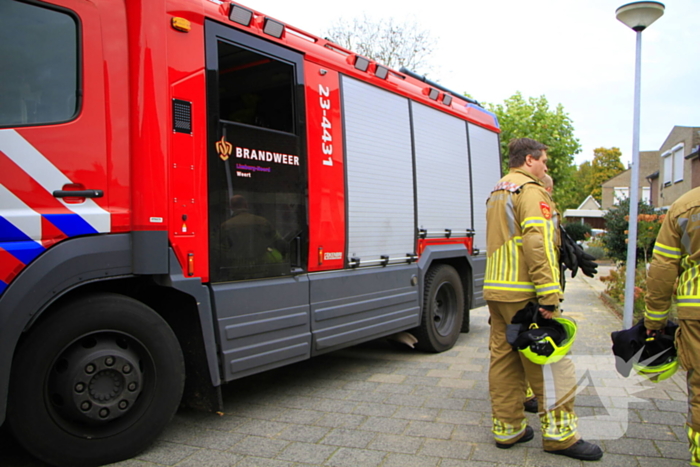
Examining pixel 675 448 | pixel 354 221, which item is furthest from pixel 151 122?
pixel 675 448

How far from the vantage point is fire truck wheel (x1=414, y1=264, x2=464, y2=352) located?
6.26m

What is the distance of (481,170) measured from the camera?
7676mm

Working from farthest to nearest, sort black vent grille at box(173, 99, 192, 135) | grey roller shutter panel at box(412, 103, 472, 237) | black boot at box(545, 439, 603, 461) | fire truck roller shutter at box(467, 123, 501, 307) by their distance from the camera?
1. fire truck roller shutter at box(467, 123, 501, 307)
2. grey roller shutter panel at box(412, 103, 472, 237)
3. black vent grille at box(173, 99, 192, 135)
4. black boot at box(545, 439, 603, 461)

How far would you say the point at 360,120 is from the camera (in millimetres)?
5273

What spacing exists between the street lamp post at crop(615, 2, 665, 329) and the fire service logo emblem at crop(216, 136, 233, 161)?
556cm

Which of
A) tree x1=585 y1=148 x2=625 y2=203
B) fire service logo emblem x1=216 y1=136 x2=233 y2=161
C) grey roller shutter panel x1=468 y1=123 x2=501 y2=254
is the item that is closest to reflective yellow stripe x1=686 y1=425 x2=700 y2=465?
fire service logo emblem x1=216 y1=136 x2=233 y2=161

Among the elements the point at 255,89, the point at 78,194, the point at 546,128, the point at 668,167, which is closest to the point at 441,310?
the point at 255,89

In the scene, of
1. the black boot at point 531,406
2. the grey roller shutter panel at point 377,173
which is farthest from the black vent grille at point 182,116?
the black boot at point 531,406

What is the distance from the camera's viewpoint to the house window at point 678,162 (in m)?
30.0

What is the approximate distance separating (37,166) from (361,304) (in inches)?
115

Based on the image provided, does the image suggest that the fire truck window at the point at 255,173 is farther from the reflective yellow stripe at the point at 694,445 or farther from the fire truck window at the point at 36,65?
the reflective yellow stripe at the point at 694,445

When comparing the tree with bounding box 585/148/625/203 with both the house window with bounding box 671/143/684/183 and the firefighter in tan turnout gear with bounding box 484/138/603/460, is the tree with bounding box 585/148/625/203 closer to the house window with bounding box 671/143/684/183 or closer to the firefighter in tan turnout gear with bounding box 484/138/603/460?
the house window with bounding box 671/143/684/183

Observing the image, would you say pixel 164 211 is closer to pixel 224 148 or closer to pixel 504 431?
pixel 224 148

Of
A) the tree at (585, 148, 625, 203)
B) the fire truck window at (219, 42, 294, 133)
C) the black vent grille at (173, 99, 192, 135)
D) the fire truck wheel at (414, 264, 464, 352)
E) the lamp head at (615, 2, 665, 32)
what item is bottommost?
the fire truck wheel at (414, 264, 464, 352)
